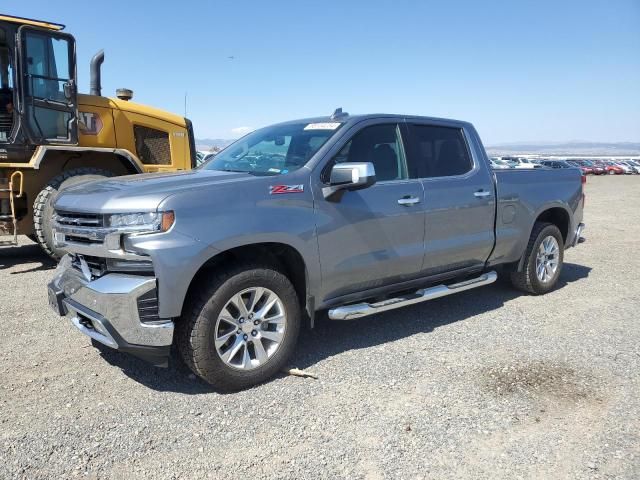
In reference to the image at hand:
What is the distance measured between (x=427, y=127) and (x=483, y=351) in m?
2.12

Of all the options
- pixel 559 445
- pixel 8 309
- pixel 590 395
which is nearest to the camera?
pixel 559 445

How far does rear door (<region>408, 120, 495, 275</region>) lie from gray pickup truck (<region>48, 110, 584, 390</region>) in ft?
0.05

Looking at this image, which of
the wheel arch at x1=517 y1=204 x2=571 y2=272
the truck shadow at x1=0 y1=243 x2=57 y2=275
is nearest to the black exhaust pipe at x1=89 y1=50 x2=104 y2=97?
the truck shadow at x1=0 y1=243 x2=57 y2=275

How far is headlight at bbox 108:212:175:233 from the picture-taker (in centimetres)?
326

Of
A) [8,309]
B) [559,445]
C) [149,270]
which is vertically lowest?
[559,445]

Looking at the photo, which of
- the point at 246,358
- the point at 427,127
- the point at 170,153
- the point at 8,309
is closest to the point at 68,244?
the point at 246,358

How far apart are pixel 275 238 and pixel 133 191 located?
99 centimetres

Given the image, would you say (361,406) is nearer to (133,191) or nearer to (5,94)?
(133,191)

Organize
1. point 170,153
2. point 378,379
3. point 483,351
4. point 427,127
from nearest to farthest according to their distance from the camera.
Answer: point 378,379, point 483,351, point 427,127, point 170,153

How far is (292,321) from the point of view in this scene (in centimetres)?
385

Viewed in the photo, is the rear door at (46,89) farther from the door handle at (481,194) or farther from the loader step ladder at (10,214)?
the door handle at (481,194)

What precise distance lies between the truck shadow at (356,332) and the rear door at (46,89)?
4383 mm

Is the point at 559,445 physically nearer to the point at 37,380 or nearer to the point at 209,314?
the point at 209,314

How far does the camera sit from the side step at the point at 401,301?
13.4 ft
